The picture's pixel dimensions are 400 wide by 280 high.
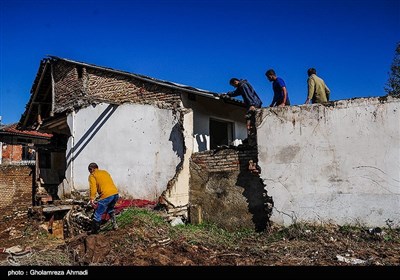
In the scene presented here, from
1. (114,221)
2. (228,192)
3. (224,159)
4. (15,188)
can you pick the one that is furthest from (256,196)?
(15,188)

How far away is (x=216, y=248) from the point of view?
6543 mm

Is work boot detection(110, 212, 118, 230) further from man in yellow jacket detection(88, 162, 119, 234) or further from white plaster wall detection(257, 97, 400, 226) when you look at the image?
white plaster wall detection(257, 97, 400, 226)

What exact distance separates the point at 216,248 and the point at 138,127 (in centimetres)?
441

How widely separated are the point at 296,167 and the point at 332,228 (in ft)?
4.53

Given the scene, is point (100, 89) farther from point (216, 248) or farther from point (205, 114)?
point (216, 248)

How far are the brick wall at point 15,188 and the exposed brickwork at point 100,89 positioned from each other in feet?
12.5

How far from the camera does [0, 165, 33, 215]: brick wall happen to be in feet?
47.3

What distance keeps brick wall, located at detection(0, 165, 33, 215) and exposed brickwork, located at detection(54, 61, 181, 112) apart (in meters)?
3.80

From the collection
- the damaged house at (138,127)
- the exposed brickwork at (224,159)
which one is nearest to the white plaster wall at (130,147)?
the damaged house at (138,127)

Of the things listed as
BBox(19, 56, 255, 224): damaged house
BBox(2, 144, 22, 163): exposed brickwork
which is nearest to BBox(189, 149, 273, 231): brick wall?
BBox(19, 56, 255, 224): damaged house

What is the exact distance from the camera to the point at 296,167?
23.2 feet
